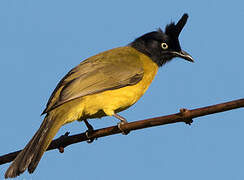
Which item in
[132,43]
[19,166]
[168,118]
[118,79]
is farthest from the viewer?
[132,43]

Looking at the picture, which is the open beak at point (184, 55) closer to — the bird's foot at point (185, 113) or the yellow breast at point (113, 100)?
the yellow breast at point (113, 100)

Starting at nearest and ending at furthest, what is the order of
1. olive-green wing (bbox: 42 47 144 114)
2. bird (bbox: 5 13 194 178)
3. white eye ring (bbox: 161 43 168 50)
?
bird (bbox: 5 13 194 178), olive-green wing (bbox: 42 47 144 114), white eye ring (bbox: 161 43 168 50)

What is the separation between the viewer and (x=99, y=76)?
5648 millimetres

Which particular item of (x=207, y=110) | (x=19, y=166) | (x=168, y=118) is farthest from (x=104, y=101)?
(x=207, y=110)

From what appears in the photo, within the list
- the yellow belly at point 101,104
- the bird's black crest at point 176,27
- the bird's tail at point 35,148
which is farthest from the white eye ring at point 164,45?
the bird's tail at point 35,148

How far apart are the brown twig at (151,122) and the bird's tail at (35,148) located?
0.12m

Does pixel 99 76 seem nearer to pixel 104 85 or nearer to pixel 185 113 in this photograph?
pixel 104 85

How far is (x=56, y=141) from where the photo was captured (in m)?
4.56

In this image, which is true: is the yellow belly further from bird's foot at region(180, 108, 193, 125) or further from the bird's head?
bird's foot at region(180, 108, 193, 125)

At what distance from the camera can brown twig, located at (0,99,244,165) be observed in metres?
2.92

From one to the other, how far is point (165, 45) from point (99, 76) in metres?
1.75

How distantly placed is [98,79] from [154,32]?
200cm

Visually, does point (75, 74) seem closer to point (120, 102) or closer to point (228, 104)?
point (120, 102)

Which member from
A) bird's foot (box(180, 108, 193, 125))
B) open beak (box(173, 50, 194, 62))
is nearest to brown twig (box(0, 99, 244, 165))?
bird's foot (box(180, 108, 193, 125))
